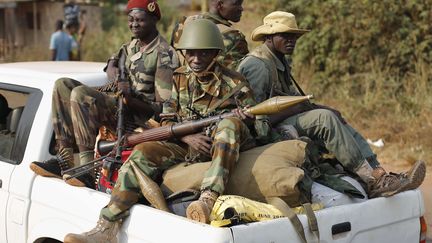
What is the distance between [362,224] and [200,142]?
0.93m

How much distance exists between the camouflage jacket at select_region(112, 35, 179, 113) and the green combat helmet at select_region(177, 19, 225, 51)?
637 mm

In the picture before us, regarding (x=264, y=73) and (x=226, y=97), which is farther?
(x=264, y=73)

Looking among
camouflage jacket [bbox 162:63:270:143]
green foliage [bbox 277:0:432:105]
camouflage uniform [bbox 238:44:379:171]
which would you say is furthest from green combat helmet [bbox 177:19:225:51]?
green foliage [bbox 277:0:432:105]

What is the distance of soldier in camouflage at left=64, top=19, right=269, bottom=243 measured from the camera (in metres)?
3.26

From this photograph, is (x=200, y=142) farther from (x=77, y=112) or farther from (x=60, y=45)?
(x=60, y=45)

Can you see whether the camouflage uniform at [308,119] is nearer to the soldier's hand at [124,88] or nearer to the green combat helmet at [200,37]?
the green combat helmet at [200,37]

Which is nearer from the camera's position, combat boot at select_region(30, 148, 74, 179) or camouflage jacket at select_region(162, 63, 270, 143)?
camouflage jacket at select_region(162, 63, 270, 143)

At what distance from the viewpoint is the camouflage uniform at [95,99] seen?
4.11 m

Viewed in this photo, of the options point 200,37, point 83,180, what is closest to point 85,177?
point 83,180

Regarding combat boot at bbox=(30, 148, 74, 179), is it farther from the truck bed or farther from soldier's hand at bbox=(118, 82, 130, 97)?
soldier's hand at bbox=(118, 82, 130, 97)

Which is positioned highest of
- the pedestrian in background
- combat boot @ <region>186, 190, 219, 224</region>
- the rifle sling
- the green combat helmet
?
the green combat helmet

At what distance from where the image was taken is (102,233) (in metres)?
3.26

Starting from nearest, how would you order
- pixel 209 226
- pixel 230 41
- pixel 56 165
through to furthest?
pixel 209 226 < pixel 56 165 < pixel 230 41

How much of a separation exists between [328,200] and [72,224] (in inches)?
52.6
